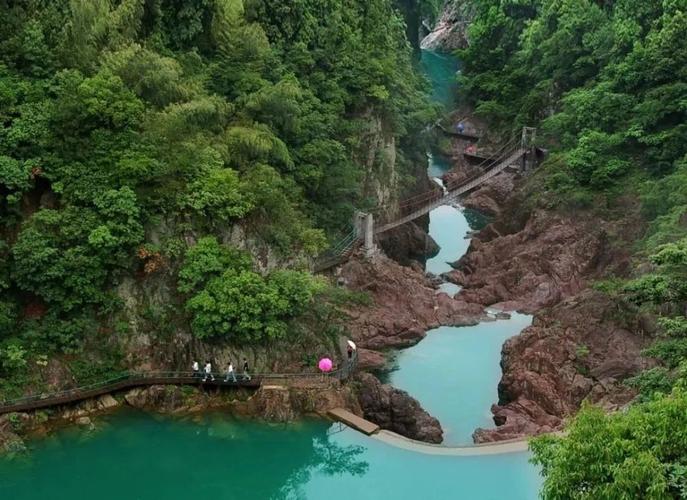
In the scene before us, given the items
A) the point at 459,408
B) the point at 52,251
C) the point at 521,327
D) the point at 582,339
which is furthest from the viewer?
the point at 521,327

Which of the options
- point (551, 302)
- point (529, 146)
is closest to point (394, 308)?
point (551, 302)

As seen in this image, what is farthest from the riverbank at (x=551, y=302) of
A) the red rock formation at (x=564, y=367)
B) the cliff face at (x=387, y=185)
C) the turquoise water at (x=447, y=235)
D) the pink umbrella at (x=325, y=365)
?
the pink umbrella at (x=325, y=365)

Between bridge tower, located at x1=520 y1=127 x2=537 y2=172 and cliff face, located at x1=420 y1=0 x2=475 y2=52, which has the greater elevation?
cliff face, located at x1=420 y1=0 x2=475 y2=52

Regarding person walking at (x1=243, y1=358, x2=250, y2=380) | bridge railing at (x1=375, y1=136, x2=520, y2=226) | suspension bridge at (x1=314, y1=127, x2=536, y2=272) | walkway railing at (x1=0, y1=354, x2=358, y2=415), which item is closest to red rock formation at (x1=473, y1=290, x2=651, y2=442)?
walkway railing at (x1=0, y1=354, x2=358, y2=415)

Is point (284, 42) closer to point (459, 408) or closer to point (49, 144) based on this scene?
point (49, 144)

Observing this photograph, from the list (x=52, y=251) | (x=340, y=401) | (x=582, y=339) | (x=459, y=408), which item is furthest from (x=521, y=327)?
(x=52, y=251)

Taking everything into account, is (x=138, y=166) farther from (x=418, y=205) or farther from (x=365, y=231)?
→ (x=418, y=205)

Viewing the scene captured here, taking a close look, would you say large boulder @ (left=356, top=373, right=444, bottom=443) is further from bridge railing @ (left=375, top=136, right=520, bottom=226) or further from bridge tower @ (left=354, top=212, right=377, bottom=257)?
bridge railing @ (left=375, top=136, right=520, bottom=226)
